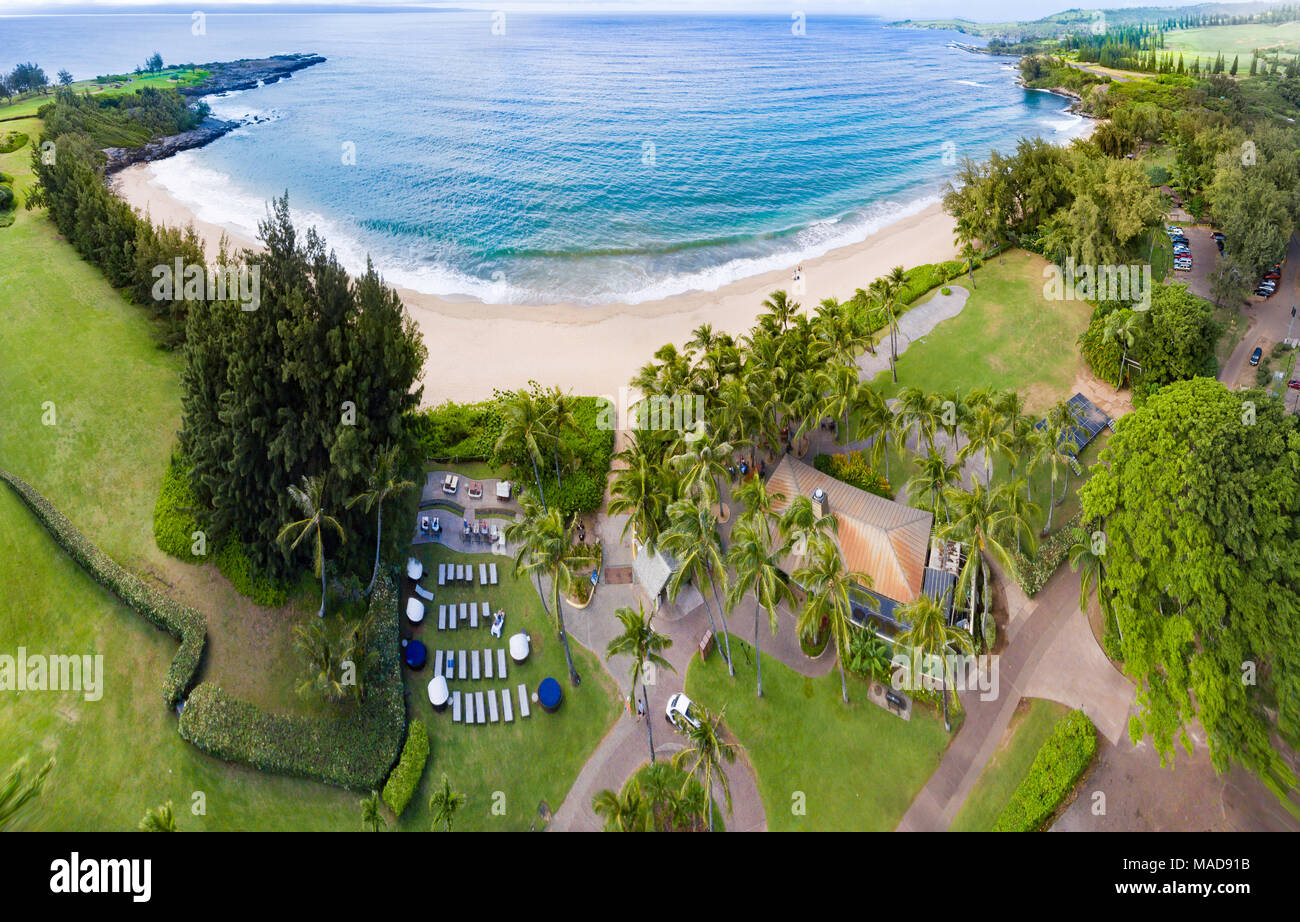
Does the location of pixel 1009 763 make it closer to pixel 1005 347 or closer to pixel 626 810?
pixel 626 810

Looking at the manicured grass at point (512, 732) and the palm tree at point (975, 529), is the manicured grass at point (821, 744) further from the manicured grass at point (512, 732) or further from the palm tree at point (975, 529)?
the palm tree at point (975, 529)

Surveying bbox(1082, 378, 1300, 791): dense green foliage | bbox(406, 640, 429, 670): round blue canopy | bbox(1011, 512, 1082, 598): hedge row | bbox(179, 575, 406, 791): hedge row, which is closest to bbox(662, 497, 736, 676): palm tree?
bbox(406, 640, 429, 670): round blue canopy

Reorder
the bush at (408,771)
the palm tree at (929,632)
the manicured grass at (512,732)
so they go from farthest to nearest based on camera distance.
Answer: the manicured grass at (512,732), the bush at (408,771), the palm tree at (929,632)

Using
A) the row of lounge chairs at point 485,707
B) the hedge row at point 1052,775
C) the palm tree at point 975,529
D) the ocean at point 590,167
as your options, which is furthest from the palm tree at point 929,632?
the ocean at point 590,167

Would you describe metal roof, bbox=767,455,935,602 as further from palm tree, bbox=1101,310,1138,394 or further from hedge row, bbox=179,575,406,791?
hedge row, bbox=179,575,406,791

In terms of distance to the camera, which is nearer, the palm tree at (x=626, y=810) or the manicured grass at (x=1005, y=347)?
the palm tree at (x=626, y=810)
